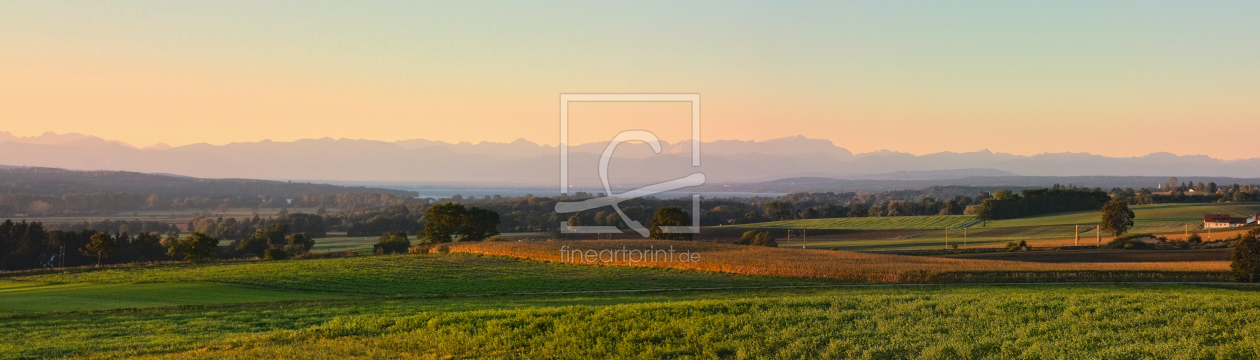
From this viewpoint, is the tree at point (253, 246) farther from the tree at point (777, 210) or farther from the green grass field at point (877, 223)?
the tree at point (777, 210)

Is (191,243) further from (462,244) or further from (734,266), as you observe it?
(734,266)

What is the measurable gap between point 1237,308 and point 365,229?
461 feet

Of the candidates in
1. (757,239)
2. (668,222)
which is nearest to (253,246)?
(668,222)

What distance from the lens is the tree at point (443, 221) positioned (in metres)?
79.2

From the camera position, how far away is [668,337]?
13.1 meters

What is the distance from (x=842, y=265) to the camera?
1773 inches

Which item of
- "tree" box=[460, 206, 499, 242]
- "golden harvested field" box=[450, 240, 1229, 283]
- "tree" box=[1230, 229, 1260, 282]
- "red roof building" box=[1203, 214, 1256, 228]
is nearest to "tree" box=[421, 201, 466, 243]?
"tree" box=[460, 206, 499, 242]

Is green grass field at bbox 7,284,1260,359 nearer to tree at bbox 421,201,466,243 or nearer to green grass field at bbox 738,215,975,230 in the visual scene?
tree at bbox 421,201,466,243

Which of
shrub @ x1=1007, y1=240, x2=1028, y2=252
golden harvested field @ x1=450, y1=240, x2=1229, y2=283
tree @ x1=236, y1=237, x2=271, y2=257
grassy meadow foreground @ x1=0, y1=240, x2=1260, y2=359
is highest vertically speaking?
grassy meadow foreground @ x1=0, y1=240, x2=1260, y2=359

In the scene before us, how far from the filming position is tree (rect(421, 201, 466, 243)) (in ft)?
260

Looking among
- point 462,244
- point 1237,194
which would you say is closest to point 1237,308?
point 462,244

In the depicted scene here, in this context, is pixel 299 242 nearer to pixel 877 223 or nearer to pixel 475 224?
pixel 475 224

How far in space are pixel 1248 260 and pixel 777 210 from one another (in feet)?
341

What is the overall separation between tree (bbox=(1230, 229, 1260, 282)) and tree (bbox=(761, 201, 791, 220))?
10070 cm
